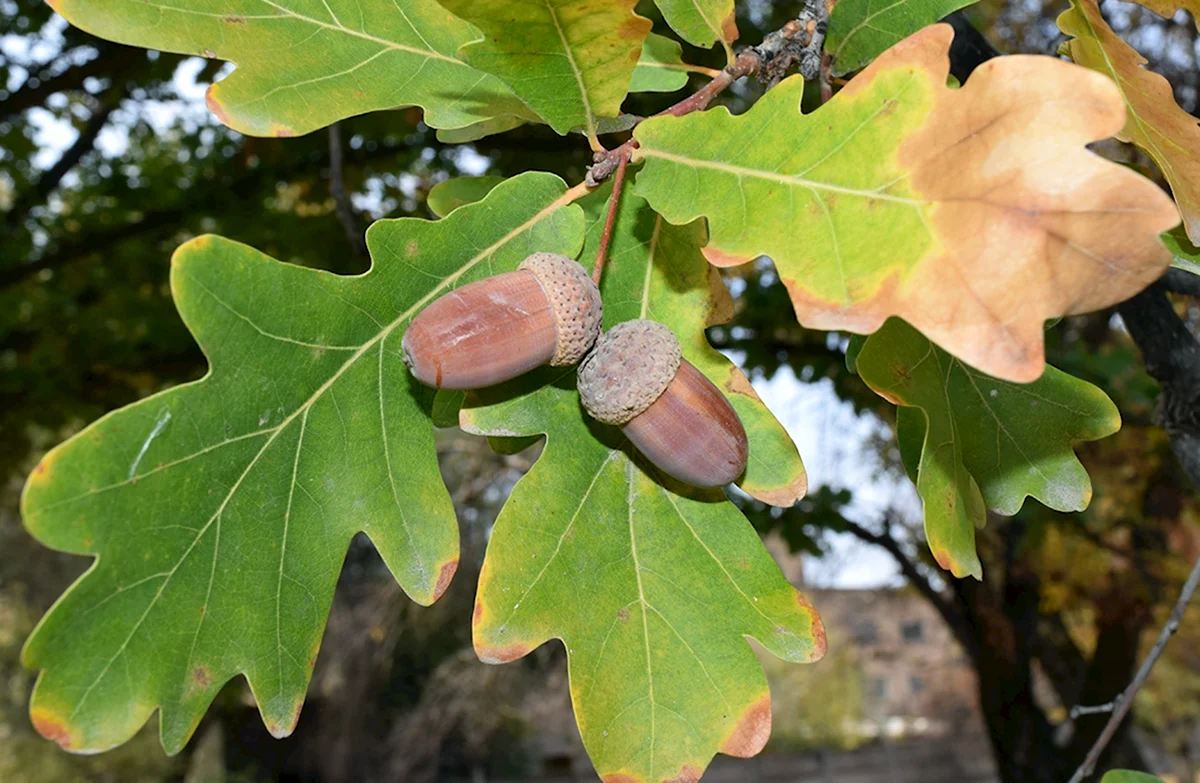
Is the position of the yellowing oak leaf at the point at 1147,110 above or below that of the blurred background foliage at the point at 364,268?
above

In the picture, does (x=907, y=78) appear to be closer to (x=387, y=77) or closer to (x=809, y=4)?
(x=809, y=4)

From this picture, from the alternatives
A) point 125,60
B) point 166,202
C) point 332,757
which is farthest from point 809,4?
point 332,757

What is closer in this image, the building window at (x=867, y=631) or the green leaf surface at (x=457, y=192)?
the green leaf surface at (x=457, y=192)

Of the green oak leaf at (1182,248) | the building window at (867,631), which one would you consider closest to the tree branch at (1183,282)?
the green oak leaf at (1182,248)

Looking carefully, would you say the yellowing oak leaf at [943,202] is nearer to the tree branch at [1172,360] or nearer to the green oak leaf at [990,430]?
the green oak leaf at [990,430]

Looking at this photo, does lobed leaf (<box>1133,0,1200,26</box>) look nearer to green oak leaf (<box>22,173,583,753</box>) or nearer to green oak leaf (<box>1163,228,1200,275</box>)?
green oak leaf (<box>1163,228,1200,275</box>)

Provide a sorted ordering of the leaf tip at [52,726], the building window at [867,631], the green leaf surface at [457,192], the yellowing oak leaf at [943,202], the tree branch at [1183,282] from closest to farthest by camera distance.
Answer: the yellowing oak leaf at [943,202] → the leaf tip at [52,726] → the green leaf surface at [457,192] → the tree branch at [1183,282] → the building window at [867,631]

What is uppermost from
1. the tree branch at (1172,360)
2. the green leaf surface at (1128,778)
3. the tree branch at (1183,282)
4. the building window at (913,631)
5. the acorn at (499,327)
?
the acorn at (499,327)
